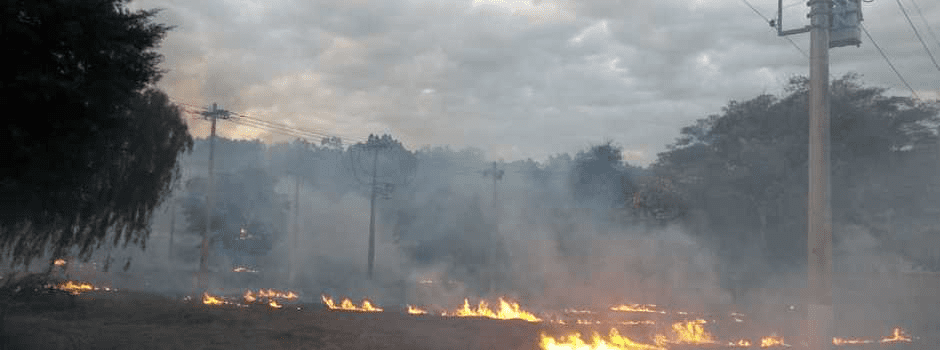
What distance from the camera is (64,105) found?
11812 mm

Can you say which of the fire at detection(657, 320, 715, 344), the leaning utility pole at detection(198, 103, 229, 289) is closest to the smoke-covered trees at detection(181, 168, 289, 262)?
the leaning utility pole at detection(198, 103, 229, 289)

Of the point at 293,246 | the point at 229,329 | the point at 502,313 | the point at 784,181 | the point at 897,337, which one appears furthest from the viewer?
the point at 293,246

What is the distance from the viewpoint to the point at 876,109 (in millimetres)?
35844

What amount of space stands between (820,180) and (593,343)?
772 centimetres

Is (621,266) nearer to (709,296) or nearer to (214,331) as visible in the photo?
(709,296)

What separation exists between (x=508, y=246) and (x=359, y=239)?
2576 centimetres

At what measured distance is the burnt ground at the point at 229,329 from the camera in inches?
651

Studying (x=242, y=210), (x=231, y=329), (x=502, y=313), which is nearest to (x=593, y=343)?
(x=231, y=329)

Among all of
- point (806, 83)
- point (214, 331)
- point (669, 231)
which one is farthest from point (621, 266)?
point (214, 331)

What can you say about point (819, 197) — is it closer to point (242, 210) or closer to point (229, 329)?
point (229, 329)

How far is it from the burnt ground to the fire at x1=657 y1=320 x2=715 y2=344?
6.77 ft

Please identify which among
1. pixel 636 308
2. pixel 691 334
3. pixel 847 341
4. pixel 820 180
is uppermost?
pixel 820 180

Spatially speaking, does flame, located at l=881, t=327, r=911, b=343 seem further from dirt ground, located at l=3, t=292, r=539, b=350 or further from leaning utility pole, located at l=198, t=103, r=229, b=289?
leaning utility pole, located at l=198, t=103, r=229, b=289

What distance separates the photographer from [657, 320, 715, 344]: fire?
81.8 feet
